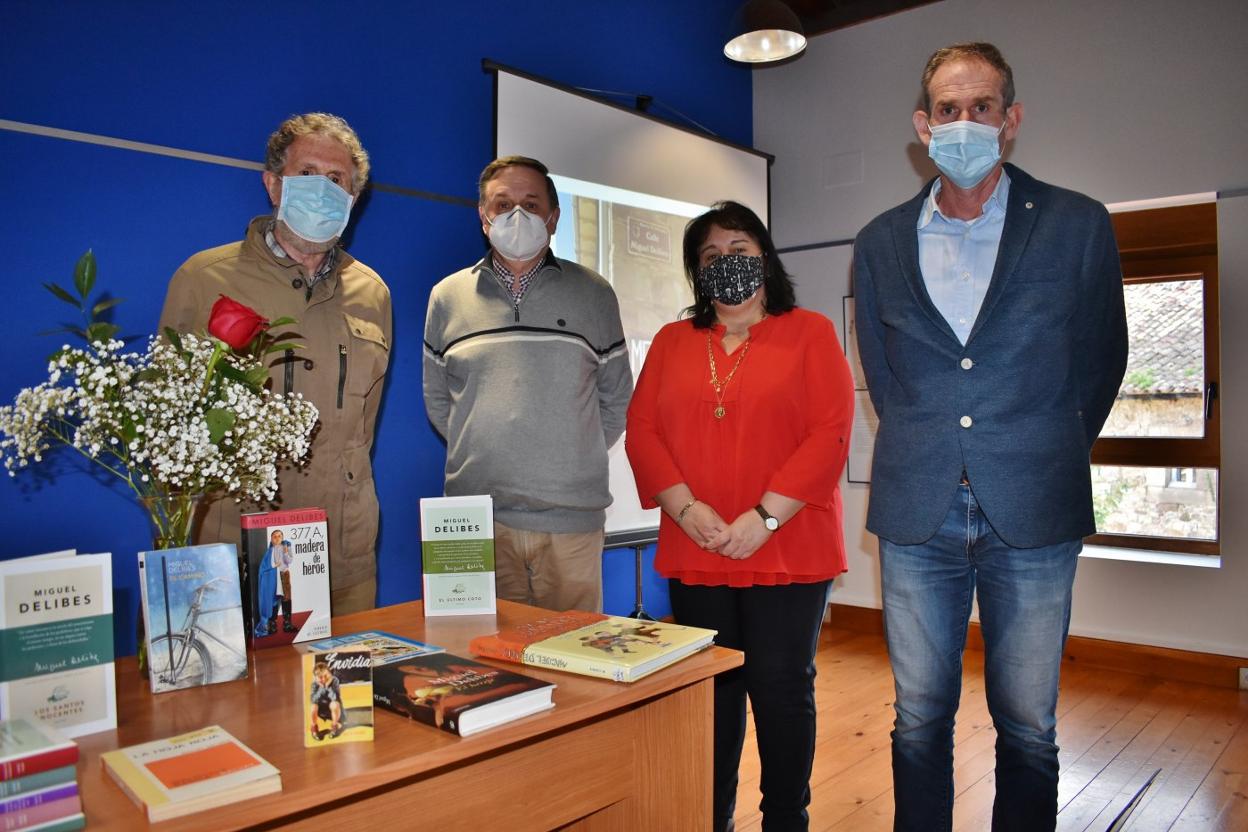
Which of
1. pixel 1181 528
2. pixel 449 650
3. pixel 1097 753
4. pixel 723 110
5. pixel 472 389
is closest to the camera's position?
pixel 449 650

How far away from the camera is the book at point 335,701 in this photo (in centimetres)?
100

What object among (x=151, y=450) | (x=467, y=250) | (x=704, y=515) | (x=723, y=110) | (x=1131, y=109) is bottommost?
(x=704, y=515)

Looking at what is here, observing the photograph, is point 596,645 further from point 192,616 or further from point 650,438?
point 650,438

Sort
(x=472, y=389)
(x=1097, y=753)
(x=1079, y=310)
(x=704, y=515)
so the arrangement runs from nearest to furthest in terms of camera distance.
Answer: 1. (x=1079, y=310)
2. (x=704, y=515)
3. (x=472, y=389)
4. (x=1097, y=753)

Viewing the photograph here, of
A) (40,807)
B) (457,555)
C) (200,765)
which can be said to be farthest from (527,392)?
(40,807)

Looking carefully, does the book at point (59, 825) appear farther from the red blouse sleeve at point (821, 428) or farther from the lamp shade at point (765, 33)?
the lamp shade at point (765, 33)

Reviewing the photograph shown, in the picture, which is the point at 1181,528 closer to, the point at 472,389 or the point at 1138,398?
the point at 1138,398

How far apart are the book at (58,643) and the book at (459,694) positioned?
1.08 feet

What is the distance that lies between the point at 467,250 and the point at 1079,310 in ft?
7.50

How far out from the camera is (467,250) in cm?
331

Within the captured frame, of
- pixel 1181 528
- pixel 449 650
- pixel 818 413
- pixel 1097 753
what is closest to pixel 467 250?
pixel 818 413

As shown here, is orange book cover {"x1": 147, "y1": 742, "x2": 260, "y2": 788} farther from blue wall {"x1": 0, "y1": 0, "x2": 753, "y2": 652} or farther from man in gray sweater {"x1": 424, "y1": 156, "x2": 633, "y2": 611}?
blue wall {"x1": 0, "y1": 0, "x2": 753, "y2": 652}

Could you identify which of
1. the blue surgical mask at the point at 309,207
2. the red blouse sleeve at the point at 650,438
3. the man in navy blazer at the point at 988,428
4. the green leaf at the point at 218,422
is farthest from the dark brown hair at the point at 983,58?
the green leaf at the point at 218,422

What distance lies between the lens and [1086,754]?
113 inches
